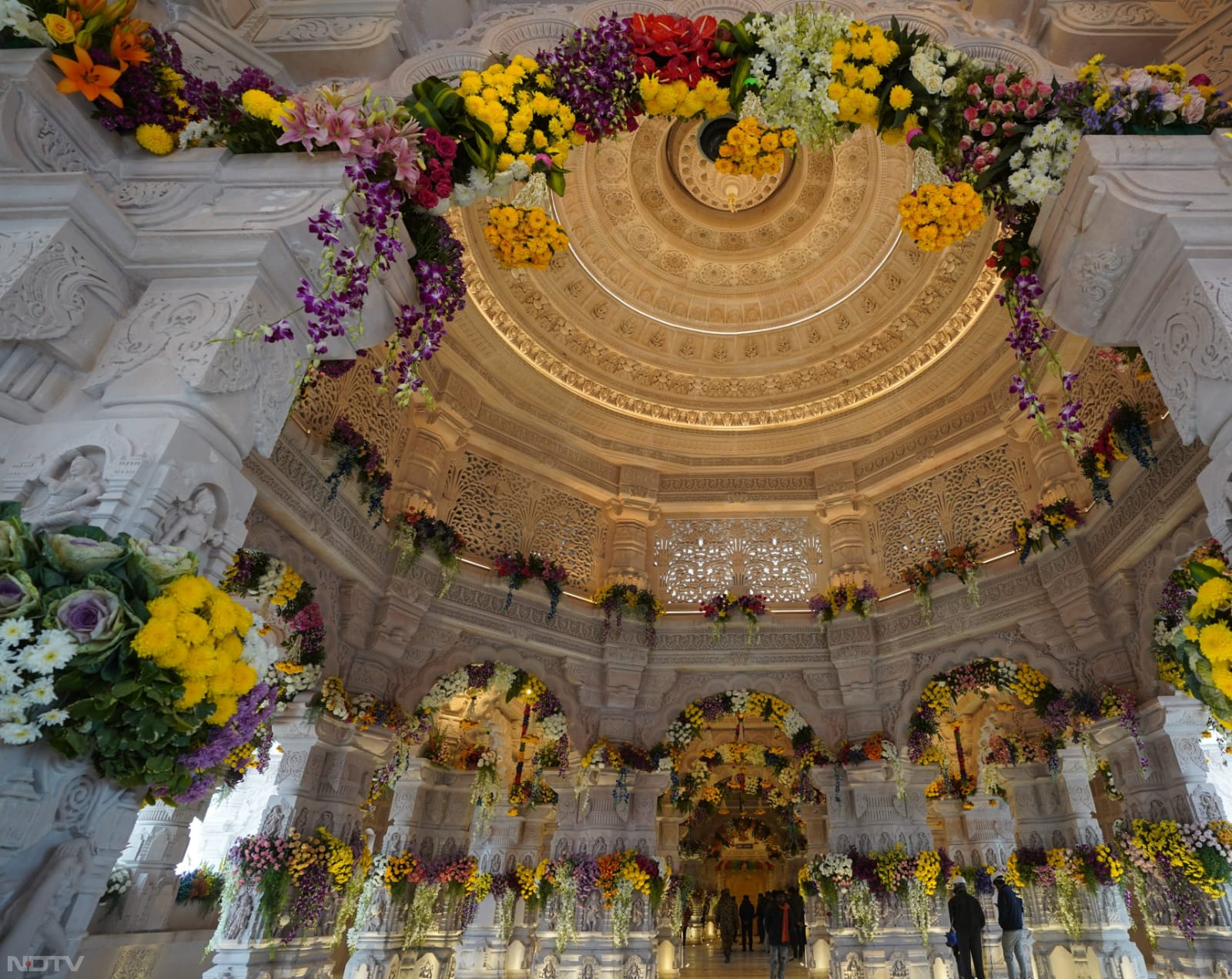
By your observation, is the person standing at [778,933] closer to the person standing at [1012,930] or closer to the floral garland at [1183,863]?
the person standing at [1012,930]

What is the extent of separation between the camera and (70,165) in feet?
8.93

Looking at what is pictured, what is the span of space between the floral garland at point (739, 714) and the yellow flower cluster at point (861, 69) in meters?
7.15

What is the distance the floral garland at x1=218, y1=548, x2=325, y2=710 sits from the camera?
5801mm

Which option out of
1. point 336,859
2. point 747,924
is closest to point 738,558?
point 336,859

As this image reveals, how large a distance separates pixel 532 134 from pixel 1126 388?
19.8ft

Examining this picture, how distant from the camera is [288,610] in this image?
20.2ft

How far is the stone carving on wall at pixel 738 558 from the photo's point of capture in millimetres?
9320

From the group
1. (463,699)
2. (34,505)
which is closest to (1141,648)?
(34,505)

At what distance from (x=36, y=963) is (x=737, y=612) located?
7871 millimetres

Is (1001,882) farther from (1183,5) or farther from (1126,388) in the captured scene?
(1183,5)

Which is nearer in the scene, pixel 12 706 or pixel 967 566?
pixel 12 706

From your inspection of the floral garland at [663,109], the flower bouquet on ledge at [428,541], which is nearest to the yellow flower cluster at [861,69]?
the floral garland at [663,109]

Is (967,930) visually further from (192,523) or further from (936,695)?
(192,523)

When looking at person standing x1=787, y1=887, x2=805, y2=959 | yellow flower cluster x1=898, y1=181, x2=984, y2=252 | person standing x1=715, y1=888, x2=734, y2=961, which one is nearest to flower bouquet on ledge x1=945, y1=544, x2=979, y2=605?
yellow flower cluster x1=898, y1=181, x2=984, y2=252
